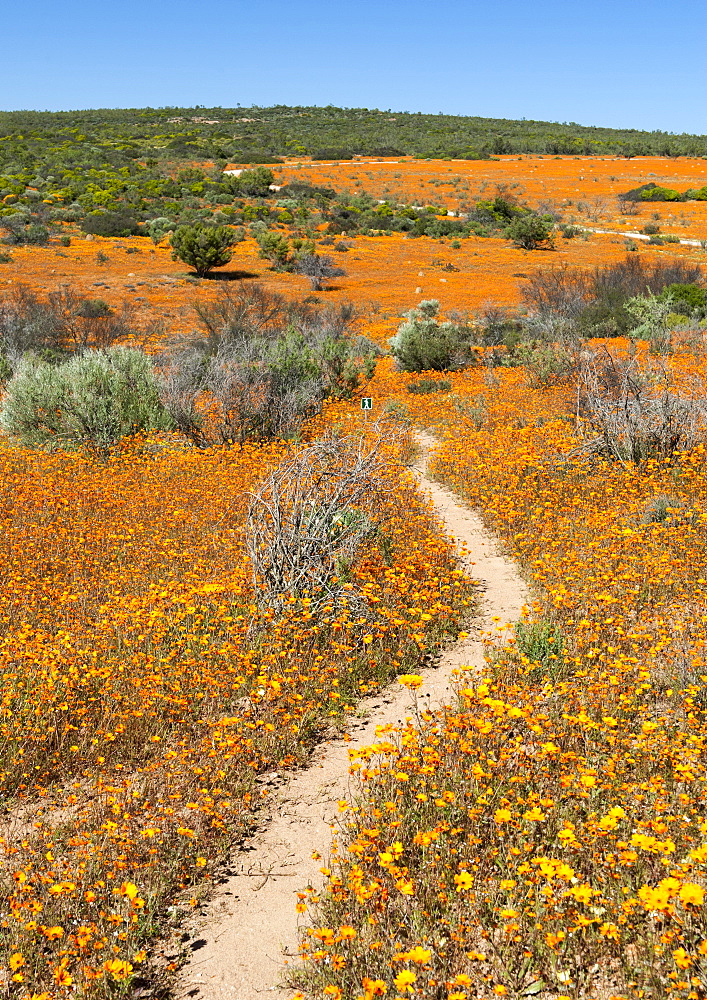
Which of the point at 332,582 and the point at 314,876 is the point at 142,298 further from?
the point at 314,876

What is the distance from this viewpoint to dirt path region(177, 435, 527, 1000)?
10.3 ft

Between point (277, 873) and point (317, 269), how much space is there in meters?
28.4

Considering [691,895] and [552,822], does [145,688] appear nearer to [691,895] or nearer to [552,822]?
[552,822]

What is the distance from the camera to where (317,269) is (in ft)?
97.2

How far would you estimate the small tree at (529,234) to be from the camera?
37250 millimetres

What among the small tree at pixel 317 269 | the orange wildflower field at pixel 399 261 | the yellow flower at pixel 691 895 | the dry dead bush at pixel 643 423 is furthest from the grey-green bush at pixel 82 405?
the small tree at pixel 317 269

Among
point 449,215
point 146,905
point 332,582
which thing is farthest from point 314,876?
point 449,215

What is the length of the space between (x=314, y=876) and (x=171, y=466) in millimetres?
7419

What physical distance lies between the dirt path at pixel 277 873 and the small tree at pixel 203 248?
88.2ft

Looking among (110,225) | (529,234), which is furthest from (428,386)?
(110,225)

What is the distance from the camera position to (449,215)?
48000 millimetres

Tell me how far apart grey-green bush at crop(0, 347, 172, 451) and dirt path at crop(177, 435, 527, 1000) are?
816 cm

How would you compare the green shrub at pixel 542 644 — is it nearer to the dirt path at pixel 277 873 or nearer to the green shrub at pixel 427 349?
the dirt path at pixel 277 873

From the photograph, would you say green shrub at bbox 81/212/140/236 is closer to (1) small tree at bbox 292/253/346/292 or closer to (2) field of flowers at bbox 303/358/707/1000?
(1) small tree at bbox 292/253/346/292
